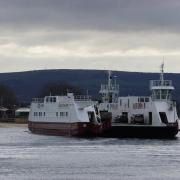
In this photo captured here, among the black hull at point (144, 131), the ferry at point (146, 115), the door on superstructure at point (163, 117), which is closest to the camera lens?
the black hull at point (144, 131)

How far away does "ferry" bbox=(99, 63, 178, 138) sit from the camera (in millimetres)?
121812

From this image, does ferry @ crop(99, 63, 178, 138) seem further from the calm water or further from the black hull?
the calm water

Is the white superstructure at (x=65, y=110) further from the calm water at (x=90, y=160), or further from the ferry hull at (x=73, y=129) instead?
the calm water at (x=90, y=160)

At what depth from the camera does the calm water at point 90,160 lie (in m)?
65.1

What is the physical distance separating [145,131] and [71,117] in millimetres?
11657

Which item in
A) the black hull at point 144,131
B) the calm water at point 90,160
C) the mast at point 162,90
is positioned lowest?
the calm water at point 90,160

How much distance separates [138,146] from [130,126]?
21.8 meters

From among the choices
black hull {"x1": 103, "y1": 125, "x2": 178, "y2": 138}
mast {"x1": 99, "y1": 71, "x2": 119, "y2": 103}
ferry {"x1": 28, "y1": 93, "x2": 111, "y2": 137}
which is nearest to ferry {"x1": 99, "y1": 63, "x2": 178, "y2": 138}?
black hull {"x1": 103, "y1": 125, "x2": 178, "y2": 138}

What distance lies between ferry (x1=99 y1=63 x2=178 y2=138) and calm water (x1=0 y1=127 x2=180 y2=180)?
14586 mm

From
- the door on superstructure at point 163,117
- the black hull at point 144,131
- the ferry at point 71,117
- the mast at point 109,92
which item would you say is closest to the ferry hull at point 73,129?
the ferry at point 71,117

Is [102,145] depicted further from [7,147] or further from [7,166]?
[7,166]

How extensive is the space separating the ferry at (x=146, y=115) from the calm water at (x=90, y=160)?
1459 cm

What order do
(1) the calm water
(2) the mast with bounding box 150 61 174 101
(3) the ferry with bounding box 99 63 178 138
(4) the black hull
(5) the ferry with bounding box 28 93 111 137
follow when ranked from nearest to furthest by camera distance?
1. (1) the calm water
2. (5) the ferry with bounding box 28 93 111 137
3. (4) the black hull
4. (3) the ferry with bounding box 99 63 178 138
5. (2) the mast with bounding box 150 61 174 101

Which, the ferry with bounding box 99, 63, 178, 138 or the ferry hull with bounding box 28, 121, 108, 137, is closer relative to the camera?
the ferry hull with bounding box 28, 121, 108, 137
